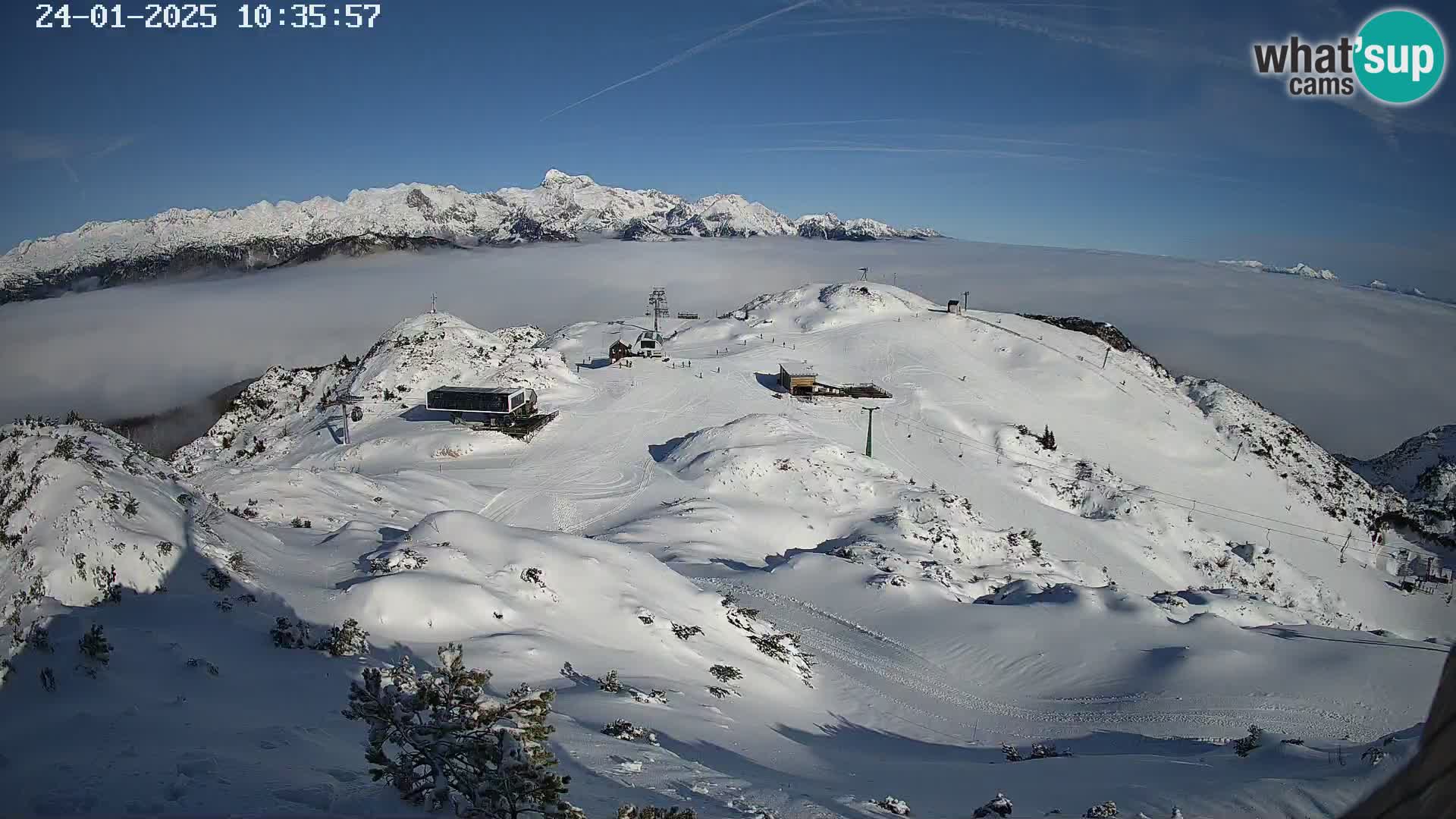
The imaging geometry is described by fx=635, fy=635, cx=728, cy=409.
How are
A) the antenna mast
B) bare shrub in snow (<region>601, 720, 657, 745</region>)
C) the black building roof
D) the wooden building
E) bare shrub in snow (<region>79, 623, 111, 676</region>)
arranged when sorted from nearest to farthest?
1. bare shrub in snow (<region>79, 623, 111, 676</region>)
2. bare shrub in snow (<region>601, 720, 657, 745</region>)
3. the black building roof
4. the wooden building
5. the antenna mast

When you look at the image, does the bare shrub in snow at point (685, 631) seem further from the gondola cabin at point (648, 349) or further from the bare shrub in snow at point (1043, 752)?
the gondola cabin at point (648, 349)

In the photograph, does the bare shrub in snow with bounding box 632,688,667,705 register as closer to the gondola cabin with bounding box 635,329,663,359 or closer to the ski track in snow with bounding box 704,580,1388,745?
the ski track in snow with bounding box 704,580,1388,745

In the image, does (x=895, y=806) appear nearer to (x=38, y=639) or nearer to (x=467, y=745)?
(x=467, y=745)

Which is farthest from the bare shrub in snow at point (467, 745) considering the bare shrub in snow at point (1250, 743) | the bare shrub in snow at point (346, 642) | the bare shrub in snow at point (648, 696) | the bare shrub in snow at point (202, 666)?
the bare shrub in snow at point (1250, 743)

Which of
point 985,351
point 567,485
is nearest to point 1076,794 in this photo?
point 567,485

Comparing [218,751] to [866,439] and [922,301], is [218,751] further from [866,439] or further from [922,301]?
[922,301]

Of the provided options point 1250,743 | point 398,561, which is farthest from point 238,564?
point 1250,743

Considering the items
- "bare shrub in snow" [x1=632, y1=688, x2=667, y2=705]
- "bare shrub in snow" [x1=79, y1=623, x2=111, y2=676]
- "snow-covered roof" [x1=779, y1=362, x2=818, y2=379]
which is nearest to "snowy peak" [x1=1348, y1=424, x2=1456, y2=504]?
"snow-covered roof" [x1=779, y1=362, x2=818, y2=379]
